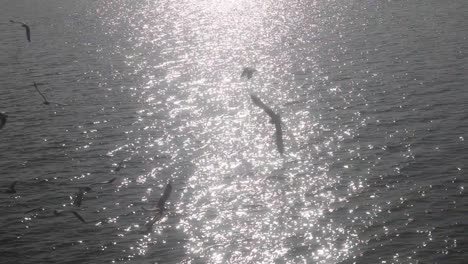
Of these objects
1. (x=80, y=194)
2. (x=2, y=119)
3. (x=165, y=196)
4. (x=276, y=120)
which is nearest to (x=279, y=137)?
(x=276, y=120)

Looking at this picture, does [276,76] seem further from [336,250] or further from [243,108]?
[336,250]

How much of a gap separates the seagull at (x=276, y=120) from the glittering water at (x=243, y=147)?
319 millimetres

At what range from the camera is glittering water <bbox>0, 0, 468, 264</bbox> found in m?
20.6

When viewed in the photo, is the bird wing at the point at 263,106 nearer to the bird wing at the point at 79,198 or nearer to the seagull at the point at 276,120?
the seagull at the point at 276,120

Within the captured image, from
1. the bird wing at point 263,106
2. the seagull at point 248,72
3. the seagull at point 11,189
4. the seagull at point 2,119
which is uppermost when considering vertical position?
the seagull at point 248,72

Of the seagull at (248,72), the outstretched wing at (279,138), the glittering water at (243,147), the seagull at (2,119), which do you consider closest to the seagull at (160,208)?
the glittering water at (243,147)

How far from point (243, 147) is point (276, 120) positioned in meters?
4.02

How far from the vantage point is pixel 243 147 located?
29.3 metres

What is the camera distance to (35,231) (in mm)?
21797

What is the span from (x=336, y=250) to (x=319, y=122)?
12629mm

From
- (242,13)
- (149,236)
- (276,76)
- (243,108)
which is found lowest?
(149,236)

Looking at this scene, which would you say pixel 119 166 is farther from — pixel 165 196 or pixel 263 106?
pixel 263 106

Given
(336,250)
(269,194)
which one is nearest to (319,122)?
(269,194)

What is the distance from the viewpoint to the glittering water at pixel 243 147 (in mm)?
20562
